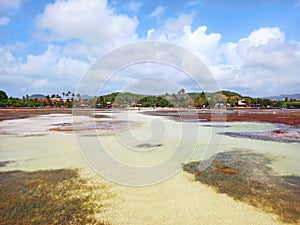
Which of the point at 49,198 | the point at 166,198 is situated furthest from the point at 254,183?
the point at 49,198

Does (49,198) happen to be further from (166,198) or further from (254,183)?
(254,183)

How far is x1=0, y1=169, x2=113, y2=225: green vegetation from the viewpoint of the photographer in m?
4.12

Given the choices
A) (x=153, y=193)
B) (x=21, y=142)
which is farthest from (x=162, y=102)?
(x=153, y=193)

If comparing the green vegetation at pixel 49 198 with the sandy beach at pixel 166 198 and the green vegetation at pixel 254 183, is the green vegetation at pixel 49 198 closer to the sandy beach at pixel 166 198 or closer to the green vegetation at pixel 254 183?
the sandy beach at pixel 166 198

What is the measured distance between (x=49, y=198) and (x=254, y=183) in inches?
216

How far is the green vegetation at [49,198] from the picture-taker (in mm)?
4117

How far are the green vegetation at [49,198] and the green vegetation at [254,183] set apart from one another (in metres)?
3.12

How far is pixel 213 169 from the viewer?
7.14m

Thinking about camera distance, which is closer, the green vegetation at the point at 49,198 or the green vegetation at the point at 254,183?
the green vegetation at the point at 49,198

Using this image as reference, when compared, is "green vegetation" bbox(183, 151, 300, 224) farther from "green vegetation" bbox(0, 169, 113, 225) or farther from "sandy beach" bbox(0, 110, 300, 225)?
"green vegetation" bbox(0, 169, 113, 225)

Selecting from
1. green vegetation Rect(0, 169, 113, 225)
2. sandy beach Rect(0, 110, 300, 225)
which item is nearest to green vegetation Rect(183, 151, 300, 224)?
sandy beach Rect(0, 110, 300, 225)

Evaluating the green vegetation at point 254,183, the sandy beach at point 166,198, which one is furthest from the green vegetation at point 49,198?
the green vegetation at point 254,183

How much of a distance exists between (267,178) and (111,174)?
4.88 meters

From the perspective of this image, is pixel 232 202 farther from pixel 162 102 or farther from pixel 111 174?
pixel 162 102
